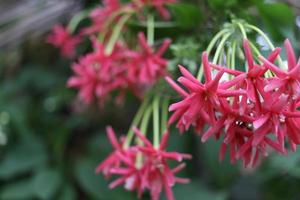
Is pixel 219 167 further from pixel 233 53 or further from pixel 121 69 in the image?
pixel 233 53

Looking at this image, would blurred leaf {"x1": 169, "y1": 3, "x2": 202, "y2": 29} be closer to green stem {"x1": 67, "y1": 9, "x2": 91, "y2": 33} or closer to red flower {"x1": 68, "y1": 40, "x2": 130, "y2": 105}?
red flower {"x1": 68, "y1": 40, "x2": 130, "y2": 105}

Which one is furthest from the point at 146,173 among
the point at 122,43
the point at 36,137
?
the point at 36,137

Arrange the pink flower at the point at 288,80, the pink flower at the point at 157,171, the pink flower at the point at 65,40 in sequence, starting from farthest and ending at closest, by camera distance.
Result: the pink flower at the point at 65,40 → the pink flower at the point at 157,171 → the pink flower at the point at 288,80

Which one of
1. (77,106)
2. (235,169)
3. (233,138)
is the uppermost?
(233,138)

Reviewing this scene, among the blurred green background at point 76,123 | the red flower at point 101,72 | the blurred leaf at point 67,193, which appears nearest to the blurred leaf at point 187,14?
the blurred green background at point 76,123

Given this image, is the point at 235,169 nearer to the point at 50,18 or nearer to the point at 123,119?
the point at 123,119

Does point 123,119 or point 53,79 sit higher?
point 53,79

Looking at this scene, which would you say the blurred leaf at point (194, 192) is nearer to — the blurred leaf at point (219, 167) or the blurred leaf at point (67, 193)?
the blurred leaf at point (219, 167)
